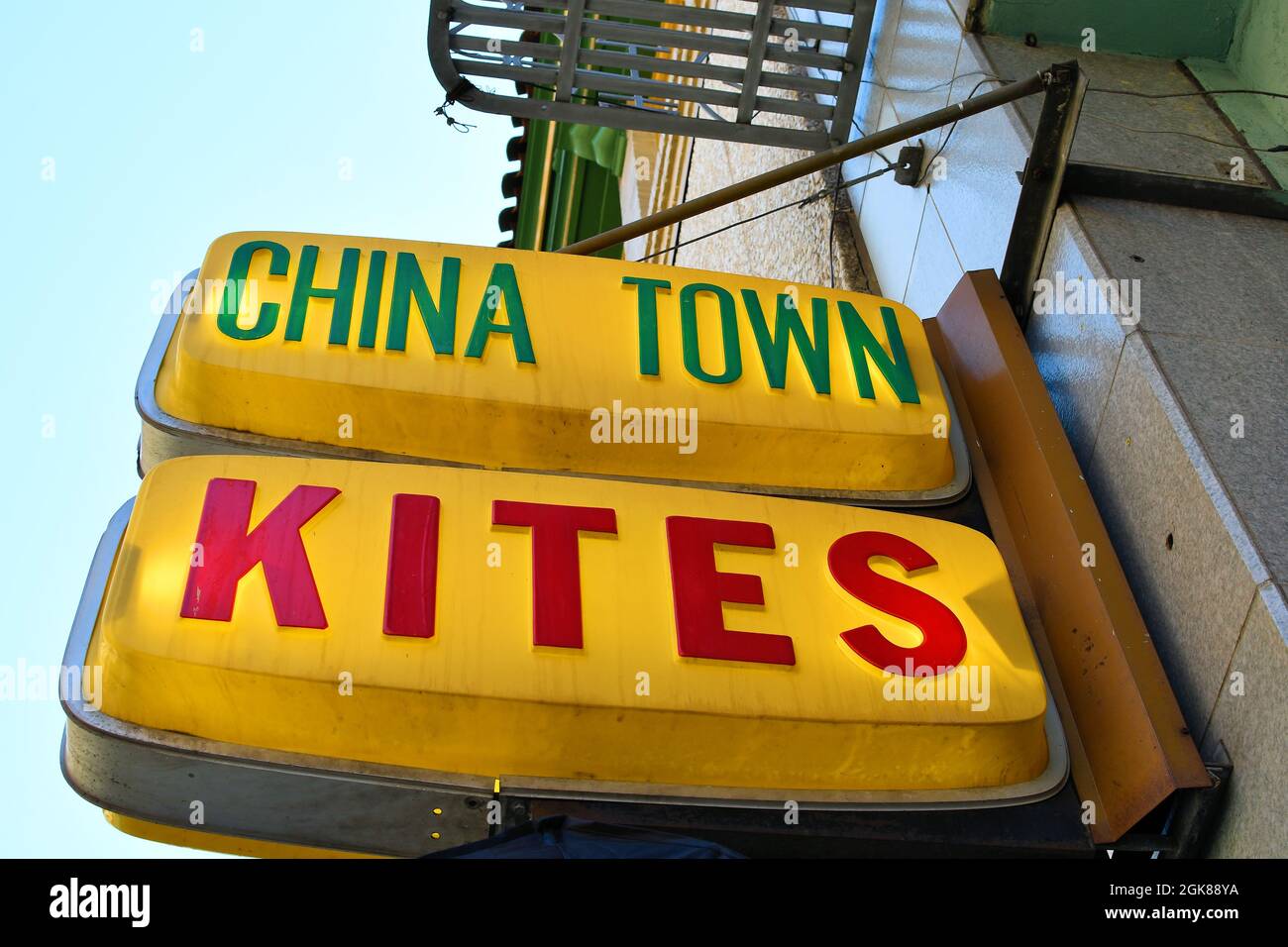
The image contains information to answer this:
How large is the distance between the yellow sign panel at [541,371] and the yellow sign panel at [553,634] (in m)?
0.34

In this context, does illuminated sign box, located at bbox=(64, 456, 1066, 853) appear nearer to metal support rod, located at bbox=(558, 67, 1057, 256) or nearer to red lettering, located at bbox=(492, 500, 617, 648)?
red lettering, located at bbox=(492, 500, 617, 648)

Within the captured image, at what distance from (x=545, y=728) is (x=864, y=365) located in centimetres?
186

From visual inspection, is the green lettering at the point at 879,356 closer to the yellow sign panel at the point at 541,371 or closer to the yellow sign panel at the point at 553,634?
the yellow sign panel at the point at 541,371

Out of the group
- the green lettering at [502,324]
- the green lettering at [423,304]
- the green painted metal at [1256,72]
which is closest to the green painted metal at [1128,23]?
the green painted metal at [1256,72]

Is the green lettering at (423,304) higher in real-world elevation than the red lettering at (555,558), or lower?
higher

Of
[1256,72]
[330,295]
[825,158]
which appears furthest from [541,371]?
[1256,72]

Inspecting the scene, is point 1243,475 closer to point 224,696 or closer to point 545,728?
point 545,728

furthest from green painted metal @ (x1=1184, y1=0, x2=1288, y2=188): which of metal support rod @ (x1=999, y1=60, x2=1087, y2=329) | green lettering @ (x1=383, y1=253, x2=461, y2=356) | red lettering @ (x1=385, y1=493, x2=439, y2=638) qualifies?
red lettering @ (x1=385, y1=493, x2=439, y2=638)

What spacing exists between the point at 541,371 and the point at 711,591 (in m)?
1.05

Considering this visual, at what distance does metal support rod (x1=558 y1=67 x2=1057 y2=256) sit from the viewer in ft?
16.8

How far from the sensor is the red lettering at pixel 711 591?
133 inches

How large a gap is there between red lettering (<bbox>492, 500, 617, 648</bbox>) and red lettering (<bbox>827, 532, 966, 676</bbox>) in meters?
0.66

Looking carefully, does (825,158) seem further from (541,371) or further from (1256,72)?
(1256,72)
